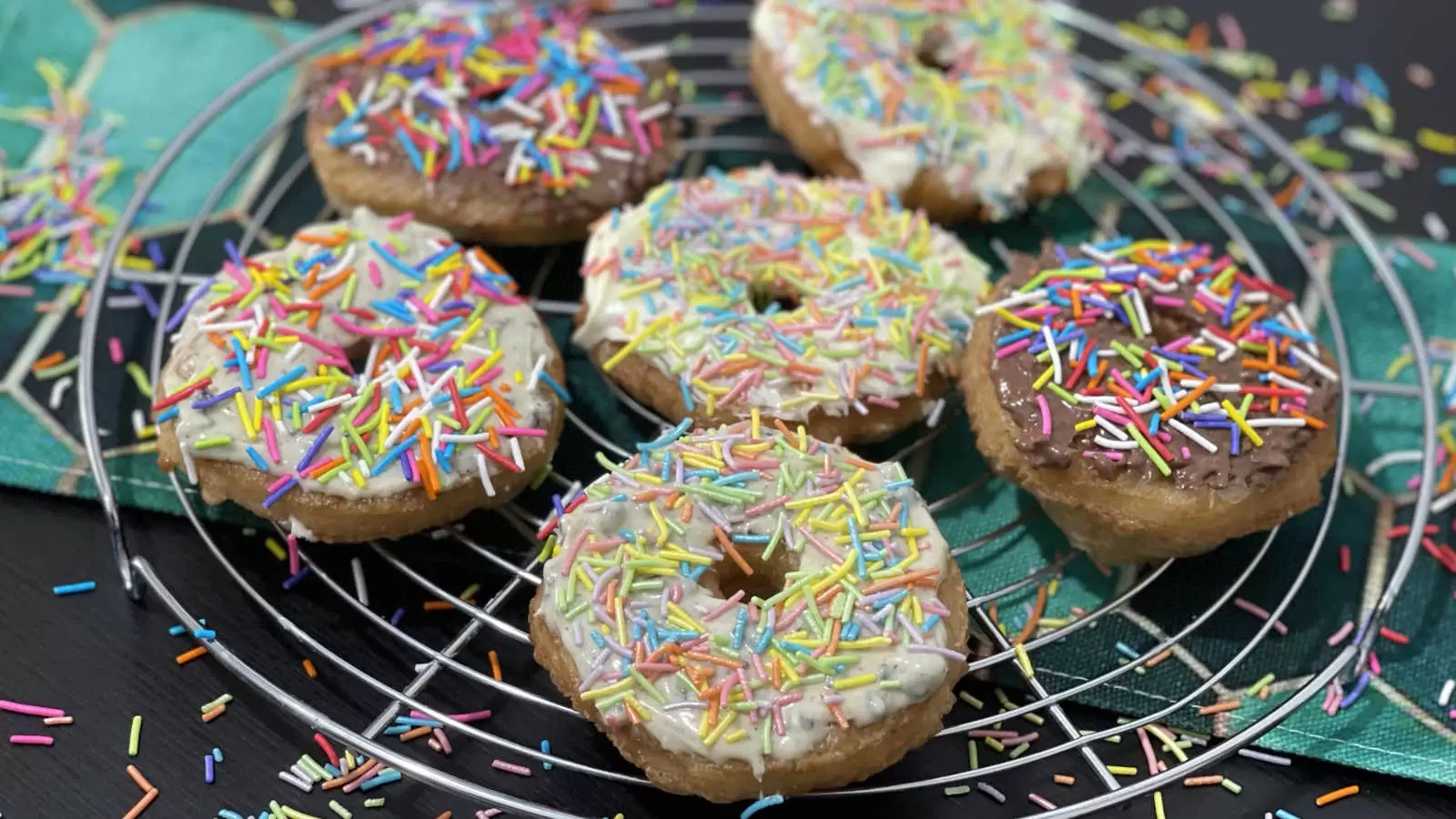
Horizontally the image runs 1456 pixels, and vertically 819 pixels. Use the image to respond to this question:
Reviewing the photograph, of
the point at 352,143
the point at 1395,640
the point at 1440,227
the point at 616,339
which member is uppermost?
the point at 352,143

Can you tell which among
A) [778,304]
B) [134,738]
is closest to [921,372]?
[778,304]

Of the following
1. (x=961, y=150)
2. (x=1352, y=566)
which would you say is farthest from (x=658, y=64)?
(x=1352, y=566)

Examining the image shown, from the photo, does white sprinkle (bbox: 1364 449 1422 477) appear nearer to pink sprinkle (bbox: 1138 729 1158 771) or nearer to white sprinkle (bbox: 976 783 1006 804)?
pink sprinkle (bbox: 1138 729 1158 771)

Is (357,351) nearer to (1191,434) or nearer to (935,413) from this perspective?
(935,413)

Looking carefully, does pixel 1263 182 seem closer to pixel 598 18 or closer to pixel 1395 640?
pixel 1395 640

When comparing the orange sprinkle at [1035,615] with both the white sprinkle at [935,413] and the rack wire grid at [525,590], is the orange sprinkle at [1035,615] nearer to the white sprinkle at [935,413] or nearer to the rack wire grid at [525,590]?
the rack wire grid at [525,590]
